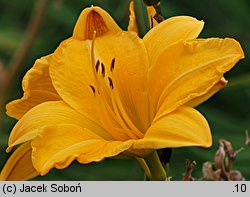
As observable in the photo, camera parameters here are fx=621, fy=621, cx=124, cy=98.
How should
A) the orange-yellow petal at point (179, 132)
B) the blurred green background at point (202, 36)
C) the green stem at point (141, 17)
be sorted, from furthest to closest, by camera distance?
the blurred green background at point (202, 36) < the green stem at point (141, 17) < the orange-yellow petal at point (179, 132)

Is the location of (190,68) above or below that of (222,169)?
above

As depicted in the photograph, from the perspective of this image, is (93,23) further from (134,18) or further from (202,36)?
(202,36)

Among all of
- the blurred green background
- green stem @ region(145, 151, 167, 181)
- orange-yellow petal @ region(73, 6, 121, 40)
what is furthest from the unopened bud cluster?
the blurred green background

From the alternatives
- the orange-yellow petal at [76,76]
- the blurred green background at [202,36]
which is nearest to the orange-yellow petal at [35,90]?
the orange-yellow petal at [76,76]

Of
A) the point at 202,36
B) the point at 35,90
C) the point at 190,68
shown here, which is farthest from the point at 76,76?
the point at 202,36

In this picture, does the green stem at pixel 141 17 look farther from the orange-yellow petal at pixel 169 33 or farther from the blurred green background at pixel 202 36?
the blurred green background at pixel 202 36

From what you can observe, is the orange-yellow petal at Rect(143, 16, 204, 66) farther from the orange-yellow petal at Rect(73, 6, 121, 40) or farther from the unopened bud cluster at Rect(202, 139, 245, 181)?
the unopened bud cluster at Rect(202, 139, 245, 181)

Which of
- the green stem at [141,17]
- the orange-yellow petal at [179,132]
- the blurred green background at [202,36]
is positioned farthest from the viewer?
the blurred green background at [202,36]

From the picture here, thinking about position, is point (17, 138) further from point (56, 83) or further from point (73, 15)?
point (73, 15)
